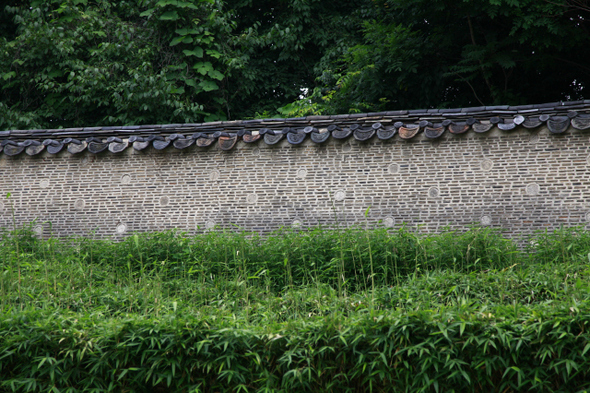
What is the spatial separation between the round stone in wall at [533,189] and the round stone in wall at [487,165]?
0.48m

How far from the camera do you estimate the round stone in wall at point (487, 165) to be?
247 inches

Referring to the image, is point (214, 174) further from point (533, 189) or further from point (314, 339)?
point (533, 189)

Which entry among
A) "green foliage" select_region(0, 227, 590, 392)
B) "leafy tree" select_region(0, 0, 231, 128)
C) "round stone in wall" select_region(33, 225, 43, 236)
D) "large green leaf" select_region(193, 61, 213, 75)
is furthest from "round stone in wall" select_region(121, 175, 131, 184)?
"large green leaf" select_region(193, 61, 213, 75)

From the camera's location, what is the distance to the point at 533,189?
616cm

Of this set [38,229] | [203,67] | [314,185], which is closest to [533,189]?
[314,185]

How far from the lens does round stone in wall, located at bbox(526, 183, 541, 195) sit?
6.14 m

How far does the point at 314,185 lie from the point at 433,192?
1469mm

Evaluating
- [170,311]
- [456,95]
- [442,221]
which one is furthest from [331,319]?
[456,95]

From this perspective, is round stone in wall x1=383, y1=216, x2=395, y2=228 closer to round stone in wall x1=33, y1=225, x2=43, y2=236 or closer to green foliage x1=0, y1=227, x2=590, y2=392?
green foliage x1=0, y1=227, x2=590, y2=392

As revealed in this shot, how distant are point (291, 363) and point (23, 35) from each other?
9.55 m

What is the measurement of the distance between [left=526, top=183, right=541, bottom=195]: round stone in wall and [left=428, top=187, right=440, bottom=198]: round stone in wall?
3.35ft

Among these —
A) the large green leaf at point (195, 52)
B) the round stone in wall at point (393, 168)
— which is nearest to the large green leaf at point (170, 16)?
the large green leaf at point (195, 52)

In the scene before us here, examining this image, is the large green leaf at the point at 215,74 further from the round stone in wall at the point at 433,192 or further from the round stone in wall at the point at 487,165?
the round stone in wall at the point at 487,165

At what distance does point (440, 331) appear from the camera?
A: 338 centimetres
